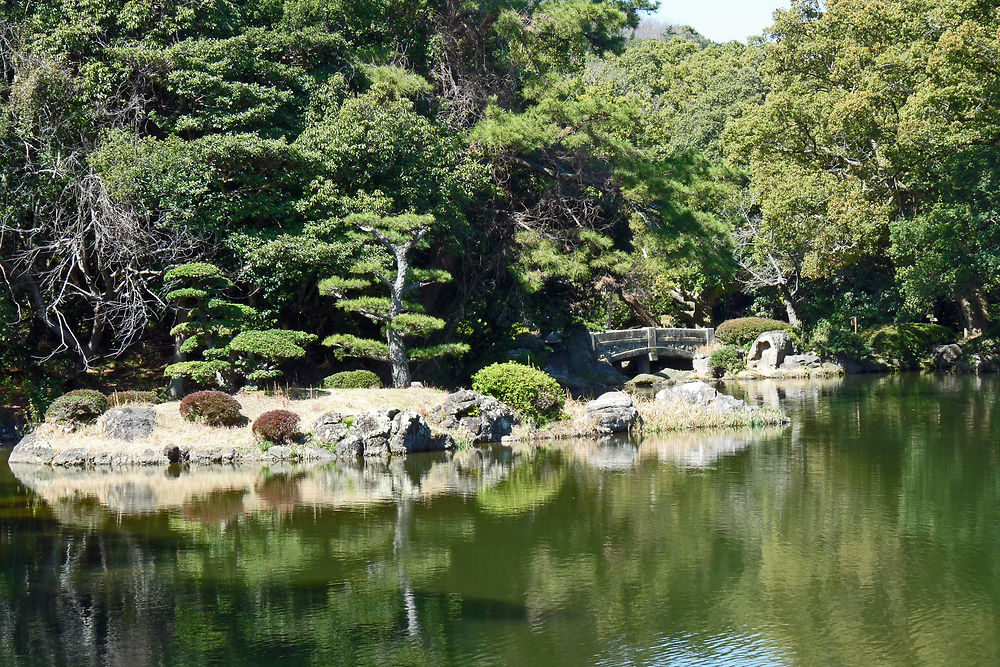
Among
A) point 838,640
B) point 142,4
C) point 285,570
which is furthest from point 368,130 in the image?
point 838,640

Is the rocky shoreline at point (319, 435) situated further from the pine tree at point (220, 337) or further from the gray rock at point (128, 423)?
the pine tree at point (220, 337)

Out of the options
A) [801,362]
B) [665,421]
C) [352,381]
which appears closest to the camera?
[665,421]

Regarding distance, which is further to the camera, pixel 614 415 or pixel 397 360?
pixel 397 360

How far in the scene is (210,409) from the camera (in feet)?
75.9

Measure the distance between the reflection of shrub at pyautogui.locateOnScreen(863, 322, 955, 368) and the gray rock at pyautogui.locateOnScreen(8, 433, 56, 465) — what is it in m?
33.7

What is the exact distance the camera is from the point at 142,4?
89.5ft

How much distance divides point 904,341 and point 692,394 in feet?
67.1

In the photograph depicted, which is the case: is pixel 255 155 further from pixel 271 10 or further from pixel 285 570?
pixel 285 570

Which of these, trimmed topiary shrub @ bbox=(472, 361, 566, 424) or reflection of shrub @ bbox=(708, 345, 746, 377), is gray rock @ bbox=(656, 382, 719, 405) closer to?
trimmed topiary shrub @ bbox=(472, 361, 566, 424)

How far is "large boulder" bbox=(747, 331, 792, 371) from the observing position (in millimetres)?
43406

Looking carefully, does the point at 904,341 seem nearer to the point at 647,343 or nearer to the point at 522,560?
the point at 647,343

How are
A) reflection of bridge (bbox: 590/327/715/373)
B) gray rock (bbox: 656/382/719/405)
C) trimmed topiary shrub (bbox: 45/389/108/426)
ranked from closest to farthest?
trimmed topiary shrub (bbox: 45/389/108/426) < gray rock (bbox: 656/382/719/405) < reflection of bridge (bbox: 590/327/715/373)

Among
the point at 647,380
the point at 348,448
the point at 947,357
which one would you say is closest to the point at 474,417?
the point at 348,448

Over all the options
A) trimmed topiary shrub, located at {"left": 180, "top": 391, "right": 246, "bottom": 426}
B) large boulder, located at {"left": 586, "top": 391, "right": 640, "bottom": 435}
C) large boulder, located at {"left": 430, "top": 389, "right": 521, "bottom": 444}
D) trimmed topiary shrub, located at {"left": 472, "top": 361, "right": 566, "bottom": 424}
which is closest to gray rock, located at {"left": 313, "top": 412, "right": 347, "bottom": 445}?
trimmed topiary shrub, located at {"left": 180, "top": 391, "right": 246, "bottom": 426}
